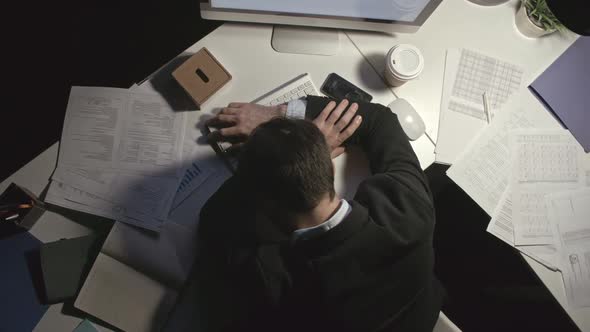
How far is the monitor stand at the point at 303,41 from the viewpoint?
1074mm

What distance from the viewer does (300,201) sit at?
768 millimetres

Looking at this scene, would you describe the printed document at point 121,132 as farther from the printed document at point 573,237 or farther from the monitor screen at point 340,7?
the printed document at point 573,237

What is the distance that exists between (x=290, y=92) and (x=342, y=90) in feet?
0.46

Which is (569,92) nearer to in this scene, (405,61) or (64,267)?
(405,61)

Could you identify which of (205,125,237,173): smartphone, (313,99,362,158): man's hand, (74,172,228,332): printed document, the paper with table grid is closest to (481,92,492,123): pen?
the paper with table grid

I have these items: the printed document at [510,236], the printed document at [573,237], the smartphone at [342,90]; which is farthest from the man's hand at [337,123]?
the printed document at [573,237]

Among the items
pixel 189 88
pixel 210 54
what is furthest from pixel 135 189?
pixel 210 54

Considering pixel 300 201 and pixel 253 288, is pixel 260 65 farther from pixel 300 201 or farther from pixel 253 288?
pixel 253 288

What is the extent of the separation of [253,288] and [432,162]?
1.86 feet

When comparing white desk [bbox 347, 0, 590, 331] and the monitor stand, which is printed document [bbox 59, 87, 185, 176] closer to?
the monitor stand

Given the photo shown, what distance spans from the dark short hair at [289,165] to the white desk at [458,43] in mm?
432

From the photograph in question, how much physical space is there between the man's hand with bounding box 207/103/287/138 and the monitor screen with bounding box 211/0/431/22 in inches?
9.1

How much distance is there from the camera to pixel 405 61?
3.40 ft

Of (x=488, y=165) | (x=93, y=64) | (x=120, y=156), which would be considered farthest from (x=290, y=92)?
(x=93, y=64)
